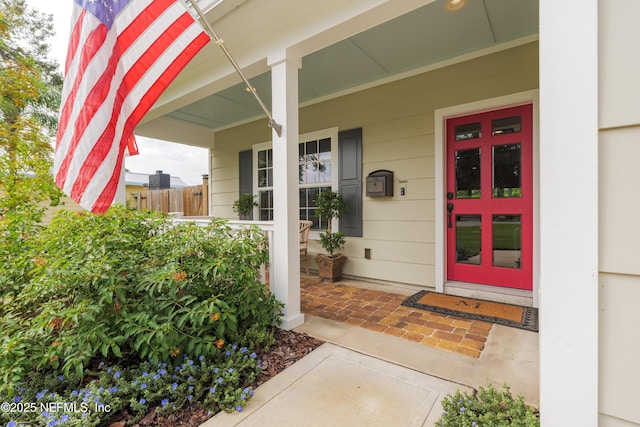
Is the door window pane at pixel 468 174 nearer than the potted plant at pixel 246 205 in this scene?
Yes

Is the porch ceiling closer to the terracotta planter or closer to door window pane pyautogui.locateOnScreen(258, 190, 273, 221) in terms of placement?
door window pane pyautogui.locateOnScreen(258, 190, 273, 221)

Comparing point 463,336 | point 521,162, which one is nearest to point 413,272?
point 463,336

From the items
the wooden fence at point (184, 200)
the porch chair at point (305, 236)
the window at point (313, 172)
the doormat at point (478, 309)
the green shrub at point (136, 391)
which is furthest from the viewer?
the wooden fence at point (184, 200)

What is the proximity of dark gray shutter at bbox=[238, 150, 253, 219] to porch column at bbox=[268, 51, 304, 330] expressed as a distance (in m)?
2.96

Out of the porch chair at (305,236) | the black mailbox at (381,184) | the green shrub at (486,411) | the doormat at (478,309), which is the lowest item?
the doormat at (478,309)

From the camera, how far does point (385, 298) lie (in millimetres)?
3186

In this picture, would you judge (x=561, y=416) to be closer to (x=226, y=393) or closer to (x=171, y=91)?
(x=226, y=393)

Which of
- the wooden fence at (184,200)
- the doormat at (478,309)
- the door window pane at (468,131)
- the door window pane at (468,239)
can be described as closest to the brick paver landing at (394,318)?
the doormat at (478,309)

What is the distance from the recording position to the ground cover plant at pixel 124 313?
60.4 inches

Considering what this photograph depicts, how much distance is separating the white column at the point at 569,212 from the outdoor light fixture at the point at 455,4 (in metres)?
1.78

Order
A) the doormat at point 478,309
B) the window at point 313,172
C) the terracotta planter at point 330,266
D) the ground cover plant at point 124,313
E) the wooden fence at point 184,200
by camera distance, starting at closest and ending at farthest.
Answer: the ground cover plant at point 124,313, the doormat at point 478,309, the terracotta planter at point 330,266, the window at point 313,172, the wooden fence at point 184,200

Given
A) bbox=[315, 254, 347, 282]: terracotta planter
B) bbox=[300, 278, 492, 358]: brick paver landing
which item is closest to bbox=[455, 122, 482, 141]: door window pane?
bbox=[300, 278, 492, 358]: brick paver landing

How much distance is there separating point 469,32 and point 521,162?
144 cm

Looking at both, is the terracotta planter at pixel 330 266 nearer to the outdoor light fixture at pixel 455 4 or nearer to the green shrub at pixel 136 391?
the green shrub at pixel 136 391
